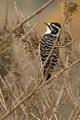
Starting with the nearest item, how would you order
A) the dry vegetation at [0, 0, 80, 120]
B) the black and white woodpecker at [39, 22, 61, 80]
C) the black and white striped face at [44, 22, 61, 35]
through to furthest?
the dry vegetation at [0, 0, 80, 120] → the black and white woodpecker at [39, 22, 61, 80] → the black and white striped face at [44, 22, 61, 35]

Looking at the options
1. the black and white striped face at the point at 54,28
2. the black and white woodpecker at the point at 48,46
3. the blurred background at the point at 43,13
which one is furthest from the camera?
the blurred background at the point at 43,13

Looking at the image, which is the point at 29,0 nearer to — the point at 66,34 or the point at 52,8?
the point at 52,8

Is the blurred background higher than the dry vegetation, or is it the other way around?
the blurred background

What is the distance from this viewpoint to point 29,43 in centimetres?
132

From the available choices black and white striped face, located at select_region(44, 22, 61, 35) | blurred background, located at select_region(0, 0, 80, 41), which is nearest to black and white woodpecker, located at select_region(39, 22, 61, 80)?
black and white striped face, located at select_region(44, 22, 61, 35)

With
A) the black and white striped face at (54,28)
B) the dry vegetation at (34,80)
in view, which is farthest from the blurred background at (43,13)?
the dry vegetation at (34,80)

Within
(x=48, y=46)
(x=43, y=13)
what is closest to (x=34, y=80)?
(x=48, y=46)

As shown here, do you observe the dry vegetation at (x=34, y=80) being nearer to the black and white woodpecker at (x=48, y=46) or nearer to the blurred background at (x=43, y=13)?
the black and white woodpecker at (x=48, y=46)

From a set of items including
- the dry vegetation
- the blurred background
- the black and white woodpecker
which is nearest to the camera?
the dry vegetation

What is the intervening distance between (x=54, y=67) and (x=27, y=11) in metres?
1.36

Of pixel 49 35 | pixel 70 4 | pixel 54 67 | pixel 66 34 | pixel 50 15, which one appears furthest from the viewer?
pixel 50 15

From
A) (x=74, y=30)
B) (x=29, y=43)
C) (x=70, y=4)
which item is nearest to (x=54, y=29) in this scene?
(x=74, y=30)

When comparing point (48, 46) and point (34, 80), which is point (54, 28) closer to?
point (48, 46)

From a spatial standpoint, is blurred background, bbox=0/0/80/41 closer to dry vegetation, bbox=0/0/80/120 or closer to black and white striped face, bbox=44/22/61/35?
black and white striped face, bbox=44/22/61/35
